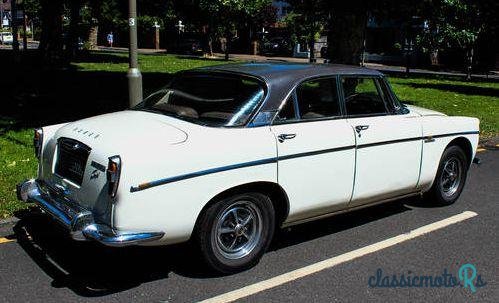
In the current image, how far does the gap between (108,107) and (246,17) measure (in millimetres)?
28570

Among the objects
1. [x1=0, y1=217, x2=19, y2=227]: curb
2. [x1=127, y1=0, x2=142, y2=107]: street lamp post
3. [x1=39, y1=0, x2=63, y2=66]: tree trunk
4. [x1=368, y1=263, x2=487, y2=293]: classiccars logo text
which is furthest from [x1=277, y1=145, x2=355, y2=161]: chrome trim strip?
[x1=39, y1=0, x2=63, y2=66]: tree trunk

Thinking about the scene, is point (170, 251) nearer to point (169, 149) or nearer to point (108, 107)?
point (169, 149)

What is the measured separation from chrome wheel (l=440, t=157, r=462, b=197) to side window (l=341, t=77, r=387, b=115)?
4.19 feet

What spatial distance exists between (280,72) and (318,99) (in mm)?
422

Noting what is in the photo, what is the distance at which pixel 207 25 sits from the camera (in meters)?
38.8

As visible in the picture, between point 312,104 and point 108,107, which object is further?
point 108,107

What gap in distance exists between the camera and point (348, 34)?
475 inches

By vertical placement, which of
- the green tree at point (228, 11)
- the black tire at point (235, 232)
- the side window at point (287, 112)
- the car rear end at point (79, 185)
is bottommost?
the black tire at point (235, 232)

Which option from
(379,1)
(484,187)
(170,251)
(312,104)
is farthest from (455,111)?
(170,251)

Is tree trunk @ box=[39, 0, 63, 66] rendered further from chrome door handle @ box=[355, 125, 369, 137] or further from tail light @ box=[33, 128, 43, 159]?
chrome door handle @ box=[355, 125, 369, 137]

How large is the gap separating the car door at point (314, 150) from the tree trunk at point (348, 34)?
725 cm

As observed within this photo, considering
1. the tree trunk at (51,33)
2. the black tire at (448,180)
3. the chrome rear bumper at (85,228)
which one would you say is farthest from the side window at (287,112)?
the tree trunk at (51,33)

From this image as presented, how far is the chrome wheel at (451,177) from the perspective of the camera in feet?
20.4

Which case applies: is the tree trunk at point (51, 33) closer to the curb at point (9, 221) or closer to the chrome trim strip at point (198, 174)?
the curb at point (9, 221)
